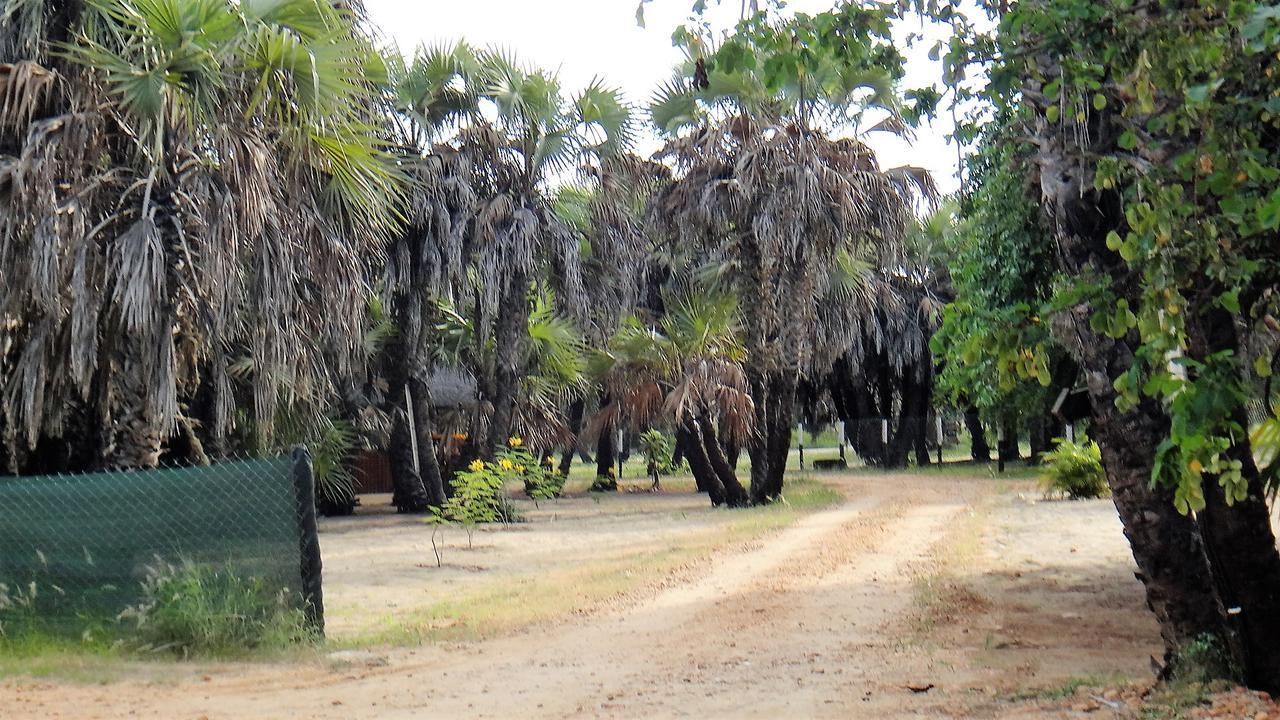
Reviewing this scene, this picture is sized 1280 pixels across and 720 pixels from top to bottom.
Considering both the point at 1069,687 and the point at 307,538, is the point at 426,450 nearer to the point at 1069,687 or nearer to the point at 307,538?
the point at 307,538

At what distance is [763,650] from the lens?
28.2ft

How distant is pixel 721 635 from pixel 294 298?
5.49 metres

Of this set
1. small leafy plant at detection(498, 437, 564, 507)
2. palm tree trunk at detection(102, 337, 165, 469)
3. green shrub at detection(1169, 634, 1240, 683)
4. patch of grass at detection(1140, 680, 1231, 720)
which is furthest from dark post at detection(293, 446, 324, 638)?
small leafy plant at detection(498, 437, 564, 507)

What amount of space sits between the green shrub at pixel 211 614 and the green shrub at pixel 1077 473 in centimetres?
1614

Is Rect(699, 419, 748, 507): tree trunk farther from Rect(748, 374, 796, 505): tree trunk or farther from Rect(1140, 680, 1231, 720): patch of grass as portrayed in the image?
Rect(1140, 680, 1231, 720): patch of grass

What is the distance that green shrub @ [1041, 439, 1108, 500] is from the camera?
22.0 metres

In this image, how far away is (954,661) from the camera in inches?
316

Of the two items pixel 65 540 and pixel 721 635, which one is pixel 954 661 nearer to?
pixel 721 635

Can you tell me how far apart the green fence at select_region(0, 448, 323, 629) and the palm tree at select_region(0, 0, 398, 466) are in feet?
5.43

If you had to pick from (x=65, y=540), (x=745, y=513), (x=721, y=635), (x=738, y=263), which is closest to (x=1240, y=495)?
(x=721, y=635)

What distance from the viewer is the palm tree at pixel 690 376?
22625 mm

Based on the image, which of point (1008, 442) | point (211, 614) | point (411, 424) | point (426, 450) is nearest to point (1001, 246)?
point (211, 614)

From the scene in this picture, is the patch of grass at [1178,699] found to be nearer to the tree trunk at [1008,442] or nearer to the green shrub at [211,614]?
the green shrub at [211,614]

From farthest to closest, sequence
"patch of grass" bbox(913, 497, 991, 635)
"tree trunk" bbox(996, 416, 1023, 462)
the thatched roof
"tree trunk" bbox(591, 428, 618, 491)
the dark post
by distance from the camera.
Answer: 1. "tree trunk" bbox(591, 428, 618, 491)
2. "tree trunk" bbox(996, 416, 1023, 462)
3. the thatched roof
4. "patch of grass" bbox(913, 497, 991, 635)
5. the dark post
